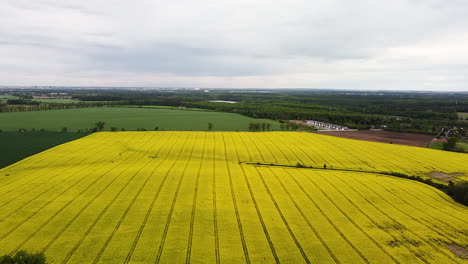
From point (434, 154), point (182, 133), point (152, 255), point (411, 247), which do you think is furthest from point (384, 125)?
point (152, 255)

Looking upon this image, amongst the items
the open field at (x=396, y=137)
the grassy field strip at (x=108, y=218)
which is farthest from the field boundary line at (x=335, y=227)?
the open field at (x=396, y=137)

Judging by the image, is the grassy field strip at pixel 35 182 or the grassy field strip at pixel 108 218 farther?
the grassy field strip at pixel 35 182

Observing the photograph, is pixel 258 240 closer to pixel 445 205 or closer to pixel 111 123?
pixel 445 205

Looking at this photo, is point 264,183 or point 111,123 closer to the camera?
point 264,183

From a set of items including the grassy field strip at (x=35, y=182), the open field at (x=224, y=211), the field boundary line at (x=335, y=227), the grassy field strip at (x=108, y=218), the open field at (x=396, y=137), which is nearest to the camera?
the grassy field strip at (x=108, y=218)

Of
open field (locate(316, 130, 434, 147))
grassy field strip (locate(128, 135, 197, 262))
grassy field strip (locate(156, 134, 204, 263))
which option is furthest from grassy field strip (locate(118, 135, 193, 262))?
open field (locate(316, 130, 434, 147))

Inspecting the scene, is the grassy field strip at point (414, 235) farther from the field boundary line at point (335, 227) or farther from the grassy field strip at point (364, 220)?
the field boundary line at point (335, 227)

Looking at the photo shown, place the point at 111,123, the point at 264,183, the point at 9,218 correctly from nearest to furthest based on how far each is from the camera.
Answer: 1. the point at 9,218
2. the point at 264,183
3. the point at 111,123
